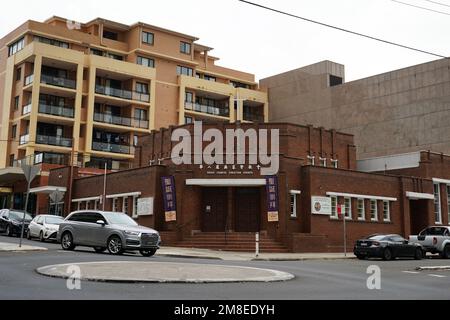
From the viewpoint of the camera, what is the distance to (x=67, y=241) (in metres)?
23.3

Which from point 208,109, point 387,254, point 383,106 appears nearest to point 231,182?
point 387,254

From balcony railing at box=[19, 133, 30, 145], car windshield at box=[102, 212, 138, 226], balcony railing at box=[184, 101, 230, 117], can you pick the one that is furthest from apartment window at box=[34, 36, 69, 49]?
car windshield at box=[102, 212, 138, 226]

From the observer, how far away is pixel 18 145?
55.9 metres

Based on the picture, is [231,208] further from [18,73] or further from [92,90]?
[18,73]

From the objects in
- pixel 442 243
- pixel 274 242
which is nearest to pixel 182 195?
pixel 274 242

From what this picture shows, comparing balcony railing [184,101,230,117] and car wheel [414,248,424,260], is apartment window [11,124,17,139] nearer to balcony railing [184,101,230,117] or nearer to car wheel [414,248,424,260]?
balcony railing [184,101,230,117]

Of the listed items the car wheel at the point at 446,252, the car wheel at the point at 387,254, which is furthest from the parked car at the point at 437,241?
the car wheel at the point at 387,254

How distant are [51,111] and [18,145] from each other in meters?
4.88

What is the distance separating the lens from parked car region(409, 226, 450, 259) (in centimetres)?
2909

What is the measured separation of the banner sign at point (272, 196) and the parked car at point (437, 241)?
26.6 feet

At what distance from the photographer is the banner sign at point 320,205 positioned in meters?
33.8

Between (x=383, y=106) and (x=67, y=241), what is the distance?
44.1 m
